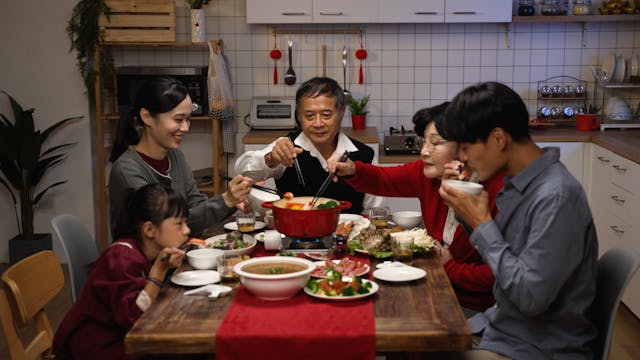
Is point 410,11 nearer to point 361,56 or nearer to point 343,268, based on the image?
point 361,56

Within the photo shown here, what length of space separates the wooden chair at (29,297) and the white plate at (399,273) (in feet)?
3.22

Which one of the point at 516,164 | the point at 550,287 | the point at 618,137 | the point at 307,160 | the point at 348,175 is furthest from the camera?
the point at 618,137

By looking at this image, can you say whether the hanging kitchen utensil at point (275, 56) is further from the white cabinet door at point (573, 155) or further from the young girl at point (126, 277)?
the young girl at point (126, 277)

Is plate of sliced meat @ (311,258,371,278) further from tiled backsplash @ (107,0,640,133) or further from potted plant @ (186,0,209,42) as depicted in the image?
tiled backsplash @ (107,0,640,133)

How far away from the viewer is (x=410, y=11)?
4945mm

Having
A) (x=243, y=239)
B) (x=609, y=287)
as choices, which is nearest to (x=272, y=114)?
(x=243, y=239)

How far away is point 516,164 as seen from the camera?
2.03 m

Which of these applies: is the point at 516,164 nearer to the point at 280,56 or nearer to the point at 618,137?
the point at 618,137

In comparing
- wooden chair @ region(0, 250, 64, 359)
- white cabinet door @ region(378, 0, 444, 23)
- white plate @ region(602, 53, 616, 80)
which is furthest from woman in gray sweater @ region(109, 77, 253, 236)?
white plate @ region(602, 53, 616, 80)

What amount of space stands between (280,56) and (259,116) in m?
0.47

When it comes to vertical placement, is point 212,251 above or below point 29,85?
below

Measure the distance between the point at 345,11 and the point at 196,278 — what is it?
305cm

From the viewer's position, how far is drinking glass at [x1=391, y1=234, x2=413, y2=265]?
2406mm

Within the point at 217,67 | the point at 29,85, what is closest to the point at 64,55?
the point at 29,85
